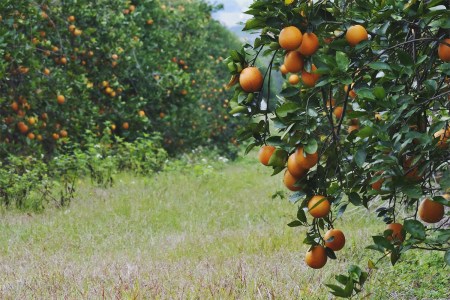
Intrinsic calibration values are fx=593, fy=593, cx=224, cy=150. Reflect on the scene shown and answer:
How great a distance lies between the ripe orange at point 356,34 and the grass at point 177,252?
1263 mm

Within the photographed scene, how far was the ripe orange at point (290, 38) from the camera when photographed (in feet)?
6.59

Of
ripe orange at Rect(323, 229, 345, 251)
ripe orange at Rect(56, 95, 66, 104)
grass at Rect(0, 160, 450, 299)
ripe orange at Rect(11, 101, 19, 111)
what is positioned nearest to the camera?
ripe orange at Rect(323, 229, 345, 251)

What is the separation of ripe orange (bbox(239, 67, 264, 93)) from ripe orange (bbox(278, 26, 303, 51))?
188mm

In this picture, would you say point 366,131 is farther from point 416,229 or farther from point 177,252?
point 177,252

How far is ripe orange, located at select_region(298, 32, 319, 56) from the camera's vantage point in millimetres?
2051

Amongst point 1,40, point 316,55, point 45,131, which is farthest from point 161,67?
point 316,55

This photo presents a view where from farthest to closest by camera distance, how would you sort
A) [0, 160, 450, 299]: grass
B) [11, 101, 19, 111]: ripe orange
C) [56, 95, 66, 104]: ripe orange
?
1. [56, 95, 66, 104]: ripe orange
2. [11, 101, 19, 111]: ripe orange
3. [0, 160, 450, 299]: grass

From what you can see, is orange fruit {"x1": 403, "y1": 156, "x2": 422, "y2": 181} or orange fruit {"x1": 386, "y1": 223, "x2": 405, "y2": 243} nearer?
orange fruit {"x1": 403, "y1": 156, "x2": 422, "y2": 181}

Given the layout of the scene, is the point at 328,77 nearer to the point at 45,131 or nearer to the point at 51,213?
the point at 51,213

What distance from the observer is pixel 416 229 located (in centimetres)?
202

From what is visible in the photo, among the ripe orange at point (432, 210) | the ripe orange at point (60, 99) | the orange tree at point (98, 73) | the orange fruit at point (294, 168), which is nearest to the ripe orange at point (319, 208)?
the orange fruit at point (294, 168)

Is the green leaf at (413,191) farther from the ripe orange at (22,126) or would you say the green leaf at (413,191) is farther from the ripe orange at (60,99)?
the ripe orange at (60,99)

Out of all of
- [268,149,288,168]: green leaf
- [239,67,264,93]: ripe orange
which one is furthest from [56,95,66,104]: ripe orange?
[268,149,288,168]: green leaf

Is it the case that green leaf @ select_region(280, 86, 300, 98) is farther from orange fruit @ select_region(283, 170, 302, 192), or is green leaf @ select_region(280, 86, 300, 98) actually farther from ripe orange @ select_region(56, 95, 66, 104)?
ripe orange @ select_region(56, 95, 66, 104)
